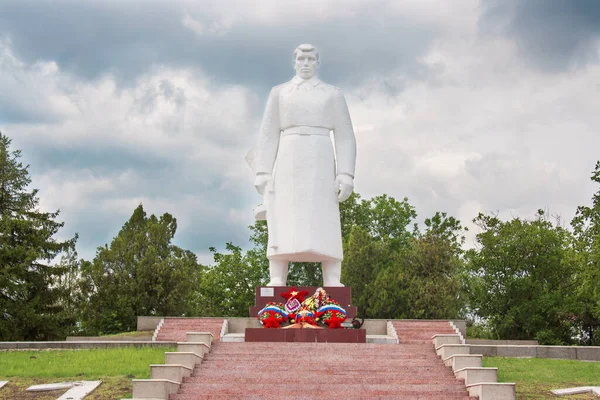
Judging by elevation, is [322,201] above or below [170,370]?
above

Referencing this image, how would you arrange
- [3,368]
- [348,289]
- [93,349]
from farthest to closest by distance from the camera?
[348,289]
[93,349]
[3,368]

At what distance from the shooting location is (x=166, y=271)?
26984mm

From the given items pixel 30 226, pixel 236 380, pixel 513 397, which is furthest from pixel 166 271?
pixel 513 397

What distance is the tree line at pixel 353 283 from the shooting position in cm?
2372

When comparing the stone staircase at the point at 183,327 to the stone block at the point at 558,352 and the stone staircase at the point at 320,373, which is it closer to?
the stone staircase at the point at 320,373

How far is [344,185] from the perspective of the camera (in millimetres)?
15000

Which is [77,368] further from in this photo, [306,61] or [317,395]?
[306,61]

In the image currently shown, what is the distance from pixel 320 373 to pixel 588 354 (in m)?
5.81

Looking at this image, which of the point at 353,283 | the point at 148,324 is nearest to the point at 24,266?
the point at 148,324

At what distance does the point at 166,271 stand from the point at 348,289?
1358 cm

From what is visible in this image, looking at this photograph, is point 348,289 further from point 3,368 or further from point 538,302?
point 538,302

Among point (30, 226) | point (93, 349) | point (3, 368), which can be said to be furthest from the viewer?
point (30, 226)

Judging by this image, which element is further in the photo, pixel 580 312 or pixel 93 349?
pixel 580 312

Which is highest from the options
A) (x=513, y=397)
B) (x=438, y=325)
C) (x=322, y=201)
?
(x=322, y=201)
